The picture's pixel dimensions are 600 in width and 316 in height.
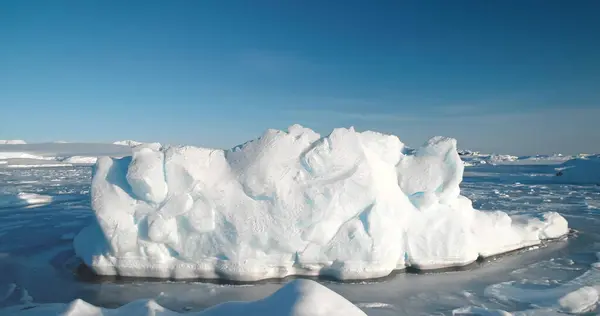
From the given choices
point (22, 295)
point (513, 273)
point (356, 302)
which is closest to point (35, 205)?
point (22, 295)

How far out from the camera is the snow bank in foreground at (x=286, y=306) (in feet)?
10.9

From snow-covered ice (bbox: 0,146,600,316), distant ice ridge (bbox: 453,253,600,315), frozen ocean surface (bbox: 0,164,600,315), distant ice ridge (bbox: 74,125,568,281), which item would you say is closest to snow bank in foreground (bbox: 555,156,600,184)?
snow-covered ice (bbox: 0,146,600,316)

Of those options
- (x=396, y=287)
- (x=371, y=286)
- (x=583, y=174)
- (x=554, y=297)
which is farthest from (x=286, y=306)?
(x=583, y=174)

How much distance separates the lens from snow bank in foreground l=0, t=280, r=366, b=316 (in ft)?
10.9

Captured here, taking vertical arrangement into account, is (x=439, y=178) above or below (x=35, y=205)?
above

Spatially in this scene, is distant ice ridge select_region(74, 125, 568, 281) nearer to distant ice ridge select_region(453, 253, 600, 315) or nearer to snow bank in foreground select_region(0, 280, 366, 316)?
distant ice ridge select_region(453, 253, 600, 315)

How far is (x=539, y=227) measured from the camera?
865cm

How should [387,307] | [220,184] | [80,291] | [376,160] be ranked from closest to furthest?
1. [387,307]
2. [80,291]
3. [220,184]
4. [376,160]

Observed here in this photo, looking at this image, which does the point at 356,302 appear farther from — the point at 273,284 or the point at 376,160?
the point at 376,160

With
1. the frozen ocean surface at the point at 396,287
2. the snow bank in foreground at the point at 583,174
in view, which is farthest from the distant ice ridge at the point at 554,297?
the snow bank in foreground at the point at 583,174

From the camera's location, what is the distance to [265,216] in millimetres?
6434

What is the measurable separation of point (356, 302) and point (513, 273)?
3.03m

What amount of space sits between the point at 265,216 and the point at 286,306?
10.1 feet

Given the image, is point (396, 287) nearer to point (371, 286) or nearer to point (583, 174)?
point (371, 286)
